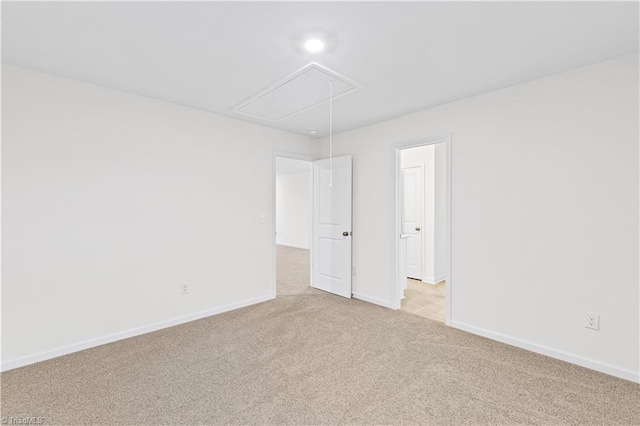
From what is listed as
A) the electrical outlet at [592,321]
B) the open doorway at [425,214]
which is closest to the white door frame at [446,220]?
the open doorway at [425,214]

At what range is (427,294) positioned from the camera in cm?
439

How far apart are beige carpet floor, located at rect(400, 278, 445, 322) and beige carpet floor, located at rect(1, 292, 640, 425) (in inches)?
21.9

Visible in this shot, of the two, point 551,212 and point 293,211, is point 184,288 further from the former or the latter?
point 293,211

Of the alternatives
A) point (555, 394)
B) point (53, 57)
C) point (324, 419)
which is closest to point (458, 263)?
point (555, 394)

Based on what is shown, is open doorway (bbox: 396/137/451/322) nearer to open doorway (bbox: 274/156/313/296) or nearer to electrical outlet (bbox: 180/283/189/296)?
open doorway (bbox: 274/156/313/296)

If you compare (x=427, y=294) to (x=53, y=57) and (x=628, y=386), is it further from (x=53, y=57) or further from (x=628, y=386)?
(x=53, y=57)

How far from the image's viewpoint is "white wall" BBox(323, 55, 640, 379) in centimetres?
222

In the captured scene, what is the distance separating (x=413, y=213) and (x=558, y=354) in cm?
304

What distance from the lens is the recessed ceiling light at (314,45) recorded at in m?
2.01

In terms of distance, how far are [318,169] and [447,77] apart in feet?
8.08

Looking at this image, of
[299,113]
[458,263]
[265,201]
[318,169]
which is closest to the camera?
[458,263]

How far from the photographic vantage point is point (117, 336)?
9.37ft

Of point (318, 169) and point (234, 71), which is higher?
point (234, 71)

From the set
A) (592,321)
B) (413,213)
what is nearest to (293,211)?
(413,213)
